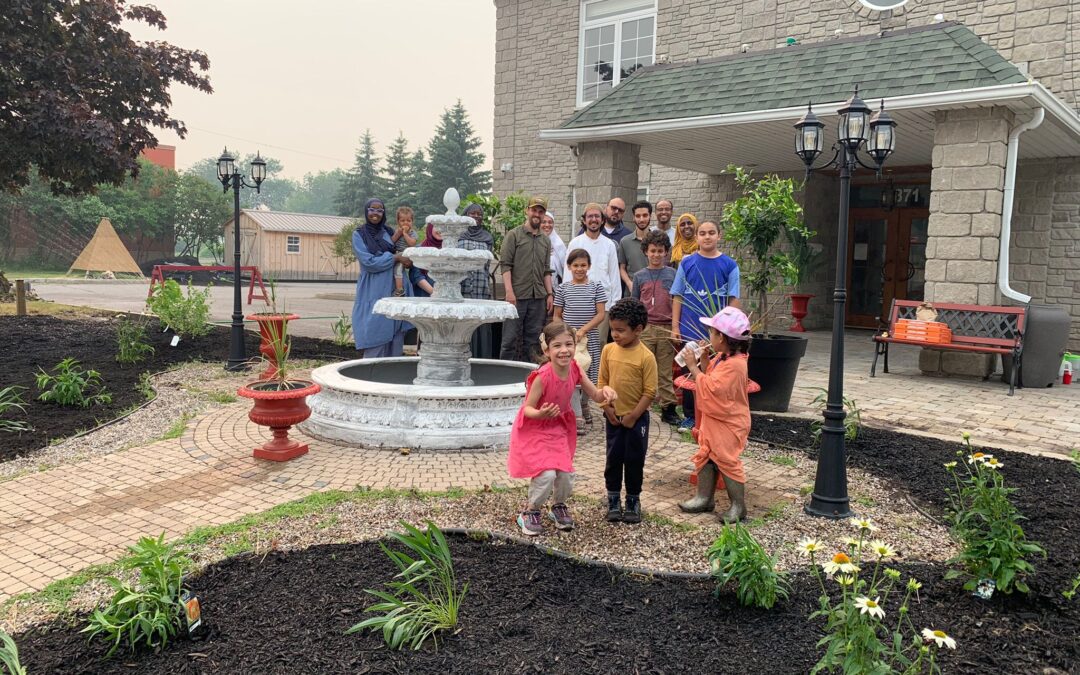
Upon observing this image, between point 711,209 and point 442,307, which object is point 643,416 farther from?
point 711,209

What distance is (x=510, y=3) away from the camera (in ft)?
57.5

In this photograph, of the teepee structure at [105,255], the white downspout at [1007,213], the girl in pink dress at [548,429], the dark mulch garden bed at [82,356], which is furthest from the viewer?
the teepee structure at [105,255]

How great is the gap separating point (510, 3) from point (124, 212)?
109 feet

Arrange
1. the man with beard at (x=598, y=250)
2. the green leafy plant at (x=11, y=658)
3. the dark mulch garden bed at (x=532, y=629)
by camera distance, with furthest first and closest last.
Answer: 1. the man with beard at (x=598, y=250)
2. the dark mulch garden bed at (x=532, y=629)
3. the green leafy plant at (x=11, y=658)

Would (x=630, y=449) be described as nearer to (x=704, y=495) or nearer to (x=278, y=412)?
(x=704, y=495)

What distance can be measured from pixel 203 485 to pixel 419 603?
2.60 metres

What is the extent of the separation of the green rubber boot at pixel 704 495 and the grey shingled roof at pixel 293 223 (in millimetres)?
40361

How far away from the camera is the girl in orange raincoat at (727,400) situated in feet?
14.1

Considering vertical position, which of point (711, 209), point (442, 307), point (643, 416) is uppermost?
point (711, 209)

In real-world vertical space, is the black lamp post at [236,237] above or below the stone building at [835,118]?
below

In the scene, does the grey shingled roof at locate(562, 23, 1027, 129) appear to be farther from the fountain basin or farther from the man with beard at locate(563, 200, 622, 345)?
the fountain basin

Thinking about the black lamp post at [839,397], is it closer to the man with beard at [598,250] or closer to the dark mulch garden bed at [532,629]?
the dark mulch garden bed at [532,629]

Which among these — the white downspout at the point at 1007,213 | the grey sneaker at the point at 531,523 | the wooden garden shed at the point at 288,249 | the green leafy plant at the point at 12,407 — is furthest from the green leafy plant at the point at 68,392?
the wooden garden shed at the point at 288,249

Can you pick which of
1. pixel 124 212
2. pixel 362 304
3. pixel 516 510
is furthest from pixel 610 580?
pixel 124 212
